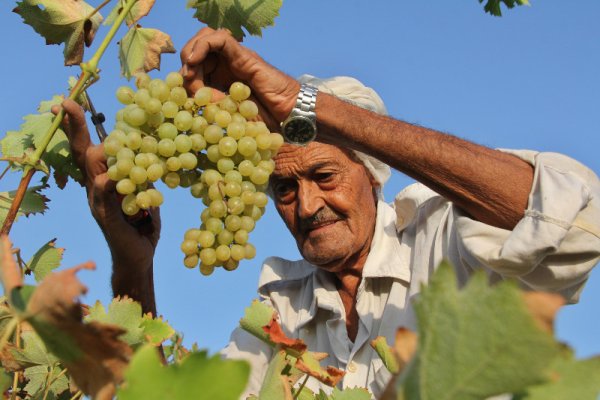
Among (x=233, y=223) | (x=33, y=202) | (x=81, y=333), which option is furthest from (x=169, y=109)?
(x=81, y=333)

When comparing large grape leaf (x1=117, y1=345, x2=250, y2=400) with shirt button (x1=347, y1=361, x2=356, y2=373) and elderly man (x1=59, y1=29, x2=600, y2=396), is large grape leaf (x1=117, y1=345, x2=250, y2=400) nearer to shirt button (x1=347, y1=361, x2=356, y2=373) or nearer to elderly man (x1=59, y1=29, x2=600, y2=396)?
elderly man (x1=59, y1=29, x2=600, y2=396)

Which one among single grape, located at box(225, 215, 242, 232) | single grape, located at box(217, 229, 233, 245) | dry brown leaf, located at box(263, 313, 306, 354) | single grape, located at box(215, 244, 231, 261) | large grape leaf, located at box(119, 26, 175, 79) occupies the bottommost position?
dry brown leaf, located at box(263, 313, 306, 354)

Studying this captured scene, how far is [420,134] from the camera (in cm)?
207

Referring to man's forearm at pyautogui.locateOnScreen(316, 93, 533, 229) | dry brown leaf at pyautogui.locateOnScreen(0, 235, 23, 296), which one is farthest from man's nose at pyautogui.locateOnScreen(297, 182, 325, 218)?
dry brown leaf at pyautogui.locateOnScreen(0, 235, 23, 296)

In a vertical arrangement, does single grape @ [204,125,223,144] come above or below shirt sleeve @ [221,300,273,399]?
above

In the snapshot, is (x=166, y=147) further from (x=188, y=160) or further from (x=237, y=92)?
(x=237, y=92)

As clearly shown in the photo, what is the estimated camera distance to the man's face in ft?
9.32

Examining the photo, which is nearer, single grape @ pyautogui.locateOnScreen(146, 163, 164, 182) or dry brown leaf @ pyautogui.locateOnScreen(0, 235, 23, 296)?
dry brown leaf @ pyautogui.locateOnScreen(0, 235, 23, 296)

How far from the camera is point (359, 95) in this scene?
9.46ft

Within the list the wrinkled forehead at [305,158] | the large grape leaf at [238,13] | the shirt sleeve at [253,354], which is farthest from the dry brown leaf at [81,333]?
the wrinkled forehead at [305,158]

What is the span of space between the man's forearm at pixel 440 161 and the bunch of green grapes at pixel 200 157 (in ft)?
1.35

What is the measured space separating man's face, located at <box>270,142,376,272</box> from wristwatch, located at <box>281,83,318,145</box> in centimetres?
85

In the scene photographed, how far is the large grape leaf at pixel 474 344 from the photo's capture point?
1.42 ft

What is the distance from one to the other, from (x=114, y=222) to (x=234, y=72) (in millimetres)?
532
